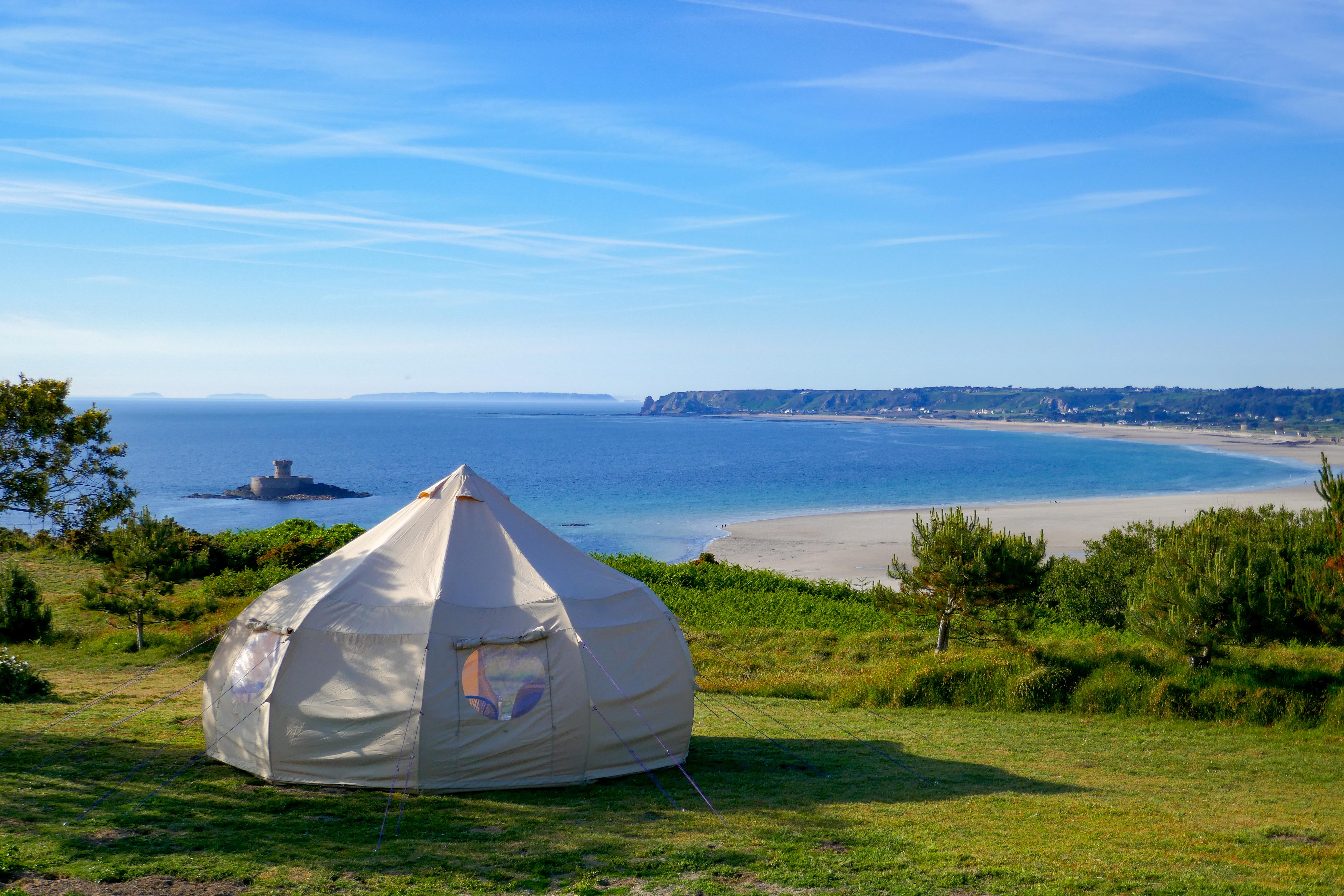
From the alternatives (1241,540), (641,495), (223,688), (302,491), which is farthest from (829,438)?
(223,688)

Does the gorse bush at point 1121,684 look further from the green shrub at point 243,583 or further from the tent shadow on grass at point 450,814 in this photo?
the green shrub at point 243,583

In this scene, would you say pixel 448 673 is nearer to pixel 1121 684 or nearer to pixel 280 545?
pixel 1121 684

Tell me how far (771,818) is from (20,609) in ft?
67.1

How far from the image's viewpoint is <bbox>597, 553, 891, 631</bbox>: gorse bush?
95.2ft

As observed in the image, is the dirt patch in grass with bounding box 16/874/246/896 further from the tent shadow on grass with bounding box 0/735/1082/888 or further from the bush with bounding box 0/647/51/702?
the bush with bounding box 0/647/51/702

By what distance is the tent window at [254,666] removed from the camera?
10.5m

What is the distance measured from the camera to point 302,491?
8206cm

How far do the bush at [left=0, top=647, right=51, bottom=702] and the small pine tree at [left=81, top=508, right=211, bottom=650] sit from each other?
6.31 metres

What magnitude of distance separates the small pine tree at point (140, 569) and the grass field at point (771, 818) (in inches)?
335

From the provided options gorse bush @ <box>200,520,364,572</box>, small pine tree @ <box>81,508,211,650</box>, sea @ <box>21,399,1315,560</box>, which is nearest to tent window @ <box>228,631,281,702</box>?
small pine tree @ <box>81,508,211,650</box>

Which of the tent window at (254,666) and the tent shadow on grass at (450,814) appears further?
the tent window at (254,666)

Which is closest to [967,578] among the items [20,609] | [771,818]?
[771,818]

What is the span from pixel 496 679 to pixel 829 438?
165435 millimetres

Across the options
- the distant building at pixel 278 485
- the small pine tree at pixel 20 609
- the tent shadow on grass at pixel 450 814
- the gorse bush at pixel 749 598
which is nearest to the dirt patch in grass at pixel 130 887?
the tent shadow on grass at pixel 450 814
